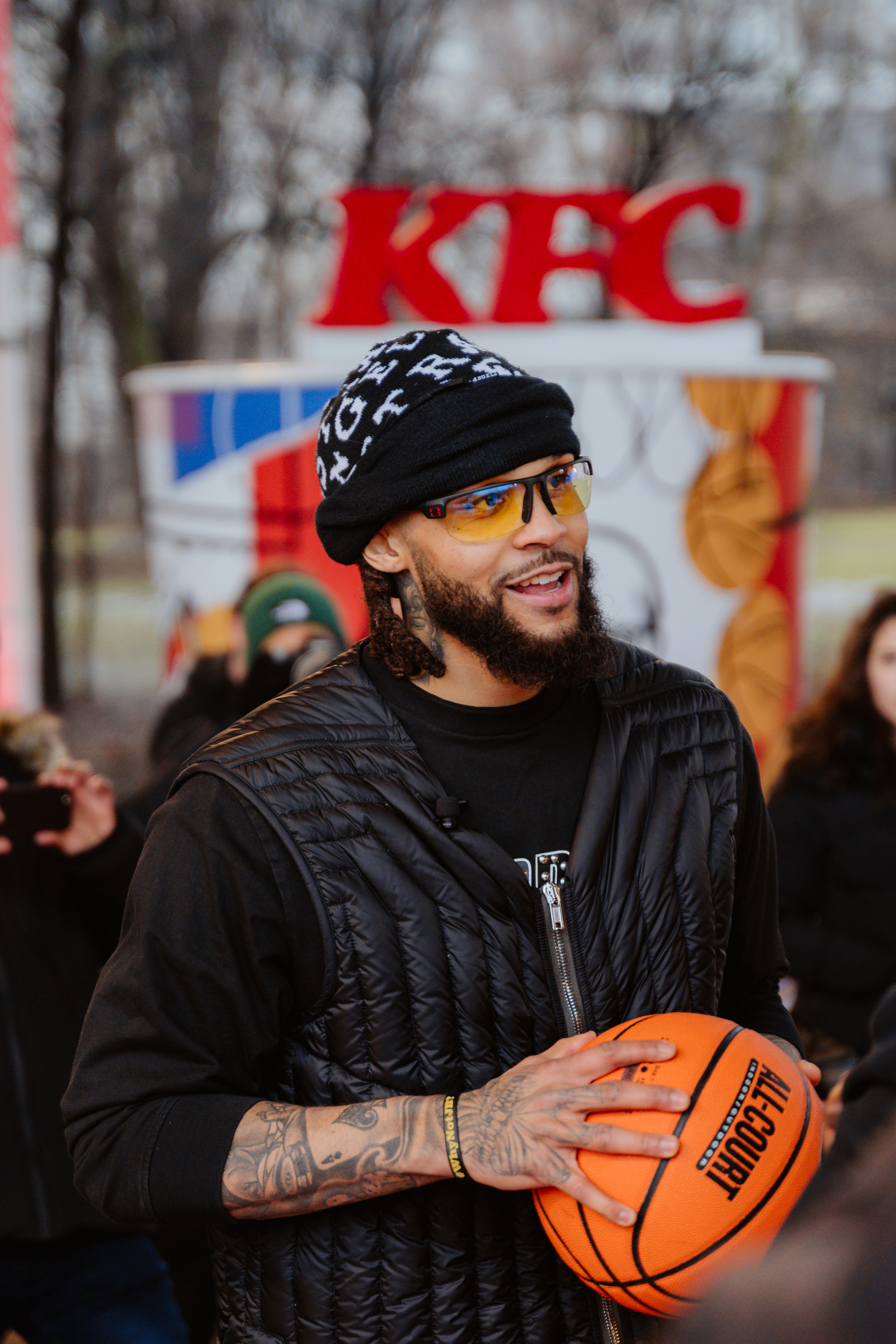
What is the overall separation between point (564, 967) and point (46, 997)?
1479 mm

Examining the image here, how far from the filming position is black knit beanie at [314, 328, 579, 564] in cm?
187

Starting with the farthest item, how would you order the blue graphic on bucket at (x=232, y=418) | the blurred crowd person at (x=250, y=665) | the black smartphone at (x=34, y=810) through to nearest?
the blue graphic on bucket at (x=232, y=418) < the blurred crowd person at (x=250, y=665) < the black smartphone at (x=34, y=810)

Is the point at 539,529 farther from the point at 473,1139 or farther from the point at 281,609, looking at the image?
the point at 281,609

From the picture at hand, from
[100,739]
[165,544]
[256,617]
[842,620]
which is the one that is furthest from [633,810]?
[842,620]

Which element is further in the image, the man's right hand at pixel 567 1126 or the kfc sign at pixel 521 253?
the kfc sign at pixel 521 253

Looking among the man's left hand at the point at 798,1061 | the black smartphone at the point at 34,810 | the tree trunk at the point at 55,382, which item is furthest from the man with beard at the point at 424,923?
the tree trunk at the point at 55,382

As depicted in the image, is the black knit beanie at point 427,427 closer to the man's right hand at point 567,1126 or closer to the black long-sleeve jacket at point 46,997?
the man's right hand at point 567,1126

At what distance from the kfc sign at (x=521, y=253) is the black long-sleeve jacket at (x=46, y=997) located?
18.4ft

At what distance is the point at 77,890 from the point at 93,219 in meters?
9.03

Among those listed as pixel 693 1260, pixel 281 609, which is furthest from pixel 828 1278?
pixel 281 609

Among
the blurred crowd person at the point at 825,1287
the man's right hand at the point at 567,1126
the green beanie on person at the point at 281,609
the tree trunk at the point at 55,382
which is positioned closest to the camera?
the blurred crowd person at the point at 825,1287

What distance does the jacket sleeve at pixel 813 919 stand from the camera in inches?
139

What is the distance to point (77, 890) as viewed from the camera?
9.58ft

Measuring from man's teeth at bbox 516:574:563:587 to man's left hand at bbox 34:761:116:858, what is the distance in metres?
1.37
